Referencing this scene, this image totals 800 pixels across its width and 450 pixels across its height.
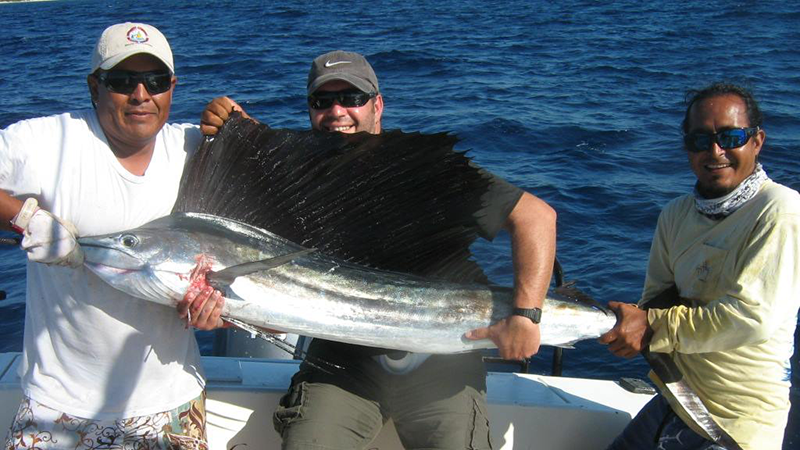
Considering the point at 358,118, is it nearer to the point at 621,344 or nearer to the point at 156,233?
the point at 156,233

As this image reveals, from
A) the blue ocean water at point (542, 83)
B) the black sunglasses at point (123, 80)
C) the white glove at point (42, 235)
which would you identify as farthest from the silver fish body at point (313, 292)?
the blue ocean water at point (542, 83)

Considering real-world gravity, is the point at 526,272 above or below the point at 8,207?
below

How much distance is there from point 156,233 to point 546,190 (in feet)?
17.3

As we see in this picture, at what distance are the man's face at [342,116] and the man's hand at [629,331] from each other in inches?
38.6

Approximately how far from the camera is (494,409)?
275 cm

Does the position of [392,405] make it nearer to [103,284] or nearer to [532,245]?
[532,245]

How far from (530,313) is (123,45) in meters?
1.30

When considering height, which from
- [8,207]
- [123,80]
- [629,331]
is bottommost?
[629,331]

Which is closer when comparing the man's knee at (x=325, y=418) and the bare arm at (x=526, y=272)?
the bare arm at (x=526, y=272)

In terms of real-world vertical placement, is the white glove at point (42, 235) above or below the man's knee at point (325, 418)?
above

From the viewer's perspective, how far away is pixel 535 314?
221cm

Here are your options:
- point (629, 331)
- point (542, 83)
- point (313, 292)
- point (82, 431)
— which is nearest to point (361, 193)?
point (313, 292)

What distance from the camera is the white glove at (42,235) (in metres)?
1.83

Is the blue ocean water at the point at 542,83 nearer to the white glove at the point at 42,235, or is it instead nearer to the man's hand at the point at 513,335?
the man's hand at the point at 513,335
